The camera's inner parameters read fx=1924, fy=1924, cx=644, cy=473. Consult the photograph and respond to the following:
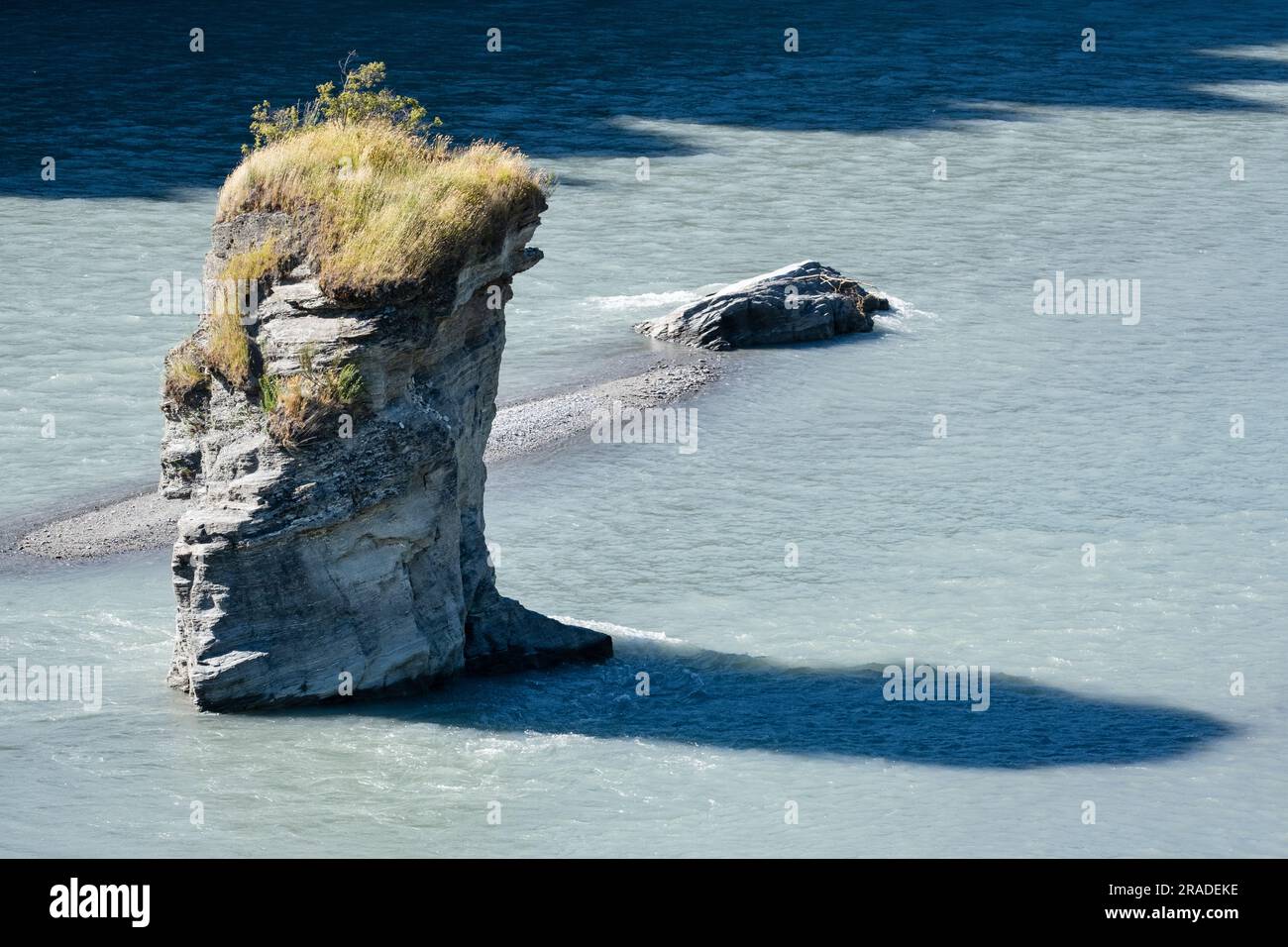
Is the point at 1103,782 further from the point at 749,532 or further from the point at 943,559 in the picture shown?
the point at 749,532

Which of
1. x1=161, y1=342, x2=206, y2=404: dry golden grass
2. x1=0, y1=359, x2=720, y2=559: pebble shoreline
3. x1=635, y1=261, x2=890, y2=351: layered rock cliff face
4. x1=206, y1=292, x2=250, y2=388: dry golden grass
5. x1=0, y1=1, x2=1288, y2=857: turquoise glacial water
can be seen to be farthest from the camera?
x1=635, y1=261, x2=890, y2=351: layered rock cliff face

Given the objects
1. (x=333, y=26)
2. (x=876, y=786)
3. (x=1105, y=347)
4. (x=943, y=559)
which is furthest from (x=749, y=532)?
(x=333, y=26)

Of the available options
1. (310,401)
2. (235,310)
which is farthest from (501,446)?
(310,401)

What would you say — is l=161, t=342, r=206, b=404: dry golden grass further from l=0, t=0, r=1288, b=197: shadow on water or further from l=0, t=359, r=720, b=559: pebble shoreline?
l=0, t=0, r=1288, b=197: shadow on water

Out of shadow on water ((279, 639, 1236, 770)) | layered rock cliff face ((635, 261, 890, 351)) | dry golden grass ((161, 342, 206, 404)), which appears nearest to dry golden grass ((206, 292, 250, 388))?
dry golden grass ((161, 342, 206, 404))

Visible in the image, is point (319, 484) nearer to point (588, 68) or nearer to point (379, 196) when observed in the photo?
point (379, 196)

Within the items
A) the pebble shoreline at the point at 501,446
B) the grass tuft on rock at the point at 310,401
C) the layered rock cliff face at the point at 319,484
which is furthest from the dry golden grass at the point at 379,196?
the pebble shoreline at the point at 501,446
